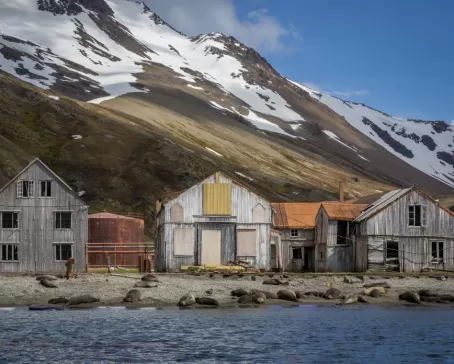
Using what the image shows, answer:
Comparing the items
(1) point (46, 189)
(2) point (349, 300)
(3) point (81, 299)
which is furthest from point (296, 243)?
(3) point (81, 299)

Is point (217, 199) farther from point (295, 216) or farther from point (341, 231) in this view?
point (295, 216)

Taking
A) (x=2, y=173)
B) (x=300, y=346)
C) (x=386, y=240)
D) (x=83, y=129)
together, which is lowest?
(x=300, y=346)

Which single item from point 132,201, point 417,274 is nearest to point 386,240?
point 417,274

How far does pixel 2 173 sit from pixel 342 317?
3825 inches

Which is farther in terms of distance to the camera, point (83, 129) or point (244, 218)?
point (83, 129)

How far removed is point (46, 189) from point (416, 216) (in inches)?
1312

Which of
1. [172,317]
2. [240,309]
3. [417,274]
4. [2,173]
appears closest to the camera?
[172,317]

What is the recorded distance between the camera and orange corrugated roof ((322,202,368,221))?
82812mm

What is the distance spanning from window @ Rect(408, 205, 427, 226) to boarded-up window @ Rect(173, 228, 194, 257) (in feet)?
65.0

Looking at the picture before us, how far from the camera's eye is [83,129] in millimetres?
179000

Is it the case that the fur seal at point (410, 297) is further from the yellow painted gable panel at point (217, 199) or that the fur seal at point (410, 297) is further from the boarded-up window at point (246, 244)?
the yellow painted gable panel at point (217, 199)

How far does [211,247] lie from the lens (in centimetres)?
7988

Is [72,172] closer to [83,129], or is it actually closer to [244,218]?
[83,129]

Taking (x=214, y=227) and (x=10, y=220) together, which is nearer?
(x=10, y=220)
